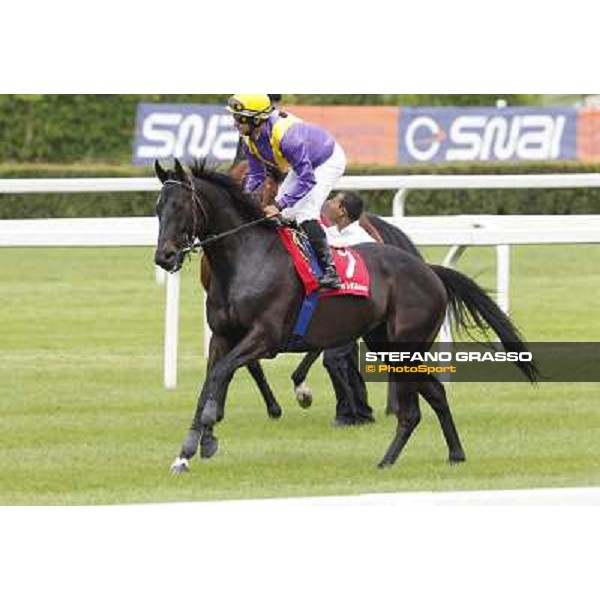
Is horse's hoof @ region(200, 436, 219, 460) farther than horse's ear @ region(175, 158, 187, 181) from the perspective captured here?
No

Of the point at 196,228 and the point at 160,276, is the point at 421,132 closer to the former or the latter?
the point at 160,276

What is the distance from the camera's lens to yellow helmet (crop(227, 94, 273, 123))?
7.57m

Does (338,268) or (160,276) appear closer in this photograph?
(338,268)

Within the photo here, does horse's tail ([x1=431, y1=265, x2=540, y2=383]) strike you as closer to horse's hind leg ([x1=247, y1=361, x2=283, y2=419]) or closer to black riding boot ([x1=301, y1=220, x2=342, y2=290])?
black riding boot ([x1=301, y1=220, x2=342, y2=290])

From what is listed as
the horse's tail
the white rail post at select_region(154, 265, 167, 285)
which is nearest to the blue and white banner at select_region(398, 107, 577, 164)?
the white rail post at select_region(154, 265, 167, 285)

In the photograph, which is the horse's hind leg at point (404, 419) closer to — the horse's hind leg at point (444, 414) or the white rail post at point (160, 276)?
the horse's hind leg at point (444, 414)

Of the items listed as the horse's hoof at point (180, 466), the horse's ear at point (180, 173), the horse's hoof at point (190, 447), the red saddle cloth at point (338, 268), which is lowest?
the horse's hoof at point (180, 466)

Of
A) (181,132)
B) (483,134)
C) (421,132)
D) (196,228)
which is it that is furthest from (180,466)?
(483,134)

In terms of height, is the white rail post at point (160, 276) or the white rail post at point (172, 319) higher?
the white rail post at point (172, 319)

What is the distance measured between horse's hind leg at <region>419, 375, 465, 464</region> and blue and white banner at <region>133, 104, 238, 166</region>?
46.0 ft

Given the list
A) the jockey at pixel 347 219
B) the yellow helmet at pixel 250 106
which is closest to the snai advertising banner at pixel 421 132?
the jockey at pixel 347 219

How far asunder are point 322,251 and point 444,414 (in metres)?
0.91

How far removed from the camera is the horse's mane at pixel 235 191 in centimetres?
780

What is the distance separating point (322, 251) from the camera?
7.80 meters
